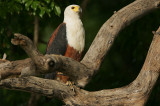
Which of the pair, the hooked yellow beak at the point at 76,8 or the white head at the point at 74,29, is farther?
the hooked yellow beak at the point at 76,8

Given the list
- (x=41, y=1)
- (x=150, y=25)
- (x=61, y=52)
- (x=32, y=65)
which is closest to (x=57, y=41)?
(x=61, y=52)

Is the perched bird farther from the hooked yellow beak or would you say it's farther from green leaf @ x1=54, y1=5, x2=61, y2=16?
green leaf @ x1=54, y1=5, x2=61, y2=16

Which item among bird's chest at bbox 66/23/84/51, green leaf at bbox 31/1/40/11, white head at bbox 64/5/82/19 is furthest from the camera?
green leaf at bbox 31/1/40/11

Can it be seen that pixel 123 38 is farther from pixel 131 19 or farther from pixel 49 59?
pixel 49 59

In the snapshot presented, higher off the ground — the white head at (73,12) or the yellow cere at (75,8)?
the yellow cere at (75,8)

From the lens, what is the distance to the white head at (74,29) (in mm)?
4367

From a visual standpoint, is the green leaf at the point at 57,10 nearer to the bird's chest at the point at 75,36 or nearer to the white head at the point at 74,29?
the white head at the point at 74,29

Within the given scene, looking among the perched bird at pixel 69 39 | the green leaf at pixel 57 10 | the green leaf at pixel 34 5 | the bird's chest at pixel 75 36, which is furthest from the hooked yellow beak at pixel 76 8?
the green leaf at pixel 34 5

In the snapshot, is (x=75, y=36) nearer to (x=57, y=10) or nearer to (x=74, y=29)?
(x=74, y=29)

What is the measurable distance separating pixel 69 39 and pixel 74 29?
0.17 meters

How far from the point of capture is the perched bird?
438 centimetres

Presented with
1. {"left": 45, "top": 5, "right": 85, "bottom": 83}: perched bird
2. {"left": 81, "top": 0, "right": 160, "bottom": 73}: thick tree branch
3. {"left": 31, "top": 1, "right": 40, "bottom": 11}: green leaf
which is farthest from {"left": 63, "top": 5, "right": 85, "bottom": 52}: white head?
{"left": 31, "top": 1, "right": 40, "bottom": 11}: green leaf

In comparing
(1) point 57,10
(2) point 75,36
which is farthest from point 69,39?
(1) point 57,10

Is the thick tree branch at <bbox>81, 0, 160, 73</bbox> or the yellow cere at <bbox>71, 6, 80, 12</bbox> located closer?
the thick tree branch at <bbox>81, 0, 160, 73</bbox>
